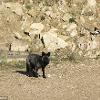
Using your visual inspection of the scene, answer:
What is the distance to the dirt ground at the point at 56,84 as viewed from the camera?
1338 cm

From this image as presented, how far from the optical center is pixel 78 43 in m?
21.7

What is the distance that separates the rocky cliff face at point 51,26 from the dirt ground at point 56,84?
10.0 feet

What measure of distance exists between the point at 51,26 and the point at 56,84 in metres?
8.61

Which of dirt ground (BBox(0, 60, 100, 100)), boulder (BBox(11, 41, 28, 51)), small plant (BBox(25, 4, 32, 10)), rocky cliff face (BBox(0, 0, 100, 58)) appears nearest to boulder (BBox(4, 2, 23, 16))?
rocky cliff face (BBox(0, 0, 100, 58))

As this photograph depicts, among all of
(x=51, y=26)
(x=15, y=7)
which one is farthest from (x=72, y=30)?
(x=15, y=7)

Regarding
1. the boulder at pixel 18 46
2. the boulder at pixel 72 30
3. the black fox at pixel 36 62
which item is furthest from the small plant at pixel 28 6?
the black fox at pixel 36 62

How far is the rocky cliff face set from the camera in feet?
69.2

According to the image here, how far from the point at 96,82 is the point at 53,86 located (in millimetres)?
1964

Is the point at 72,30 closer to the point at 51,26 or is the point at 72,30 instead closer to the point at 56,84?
the point at 51,26

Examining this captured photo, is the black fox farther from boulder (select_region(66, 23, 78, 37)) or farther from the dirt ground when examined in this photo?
boulder (select_region(66, 23, 78, 37))

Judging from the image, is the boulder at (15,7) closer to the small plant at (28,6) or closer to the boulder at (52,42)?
the small plant at (28,6)

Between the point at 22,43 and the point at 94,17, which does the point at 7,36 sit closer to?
the point at 22,43

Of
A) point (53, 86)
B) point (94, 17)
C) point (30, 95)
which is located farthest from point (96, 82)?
point (94, 17)

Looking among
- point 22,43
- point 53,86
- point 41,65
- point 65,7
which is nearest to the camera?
point 53,86
